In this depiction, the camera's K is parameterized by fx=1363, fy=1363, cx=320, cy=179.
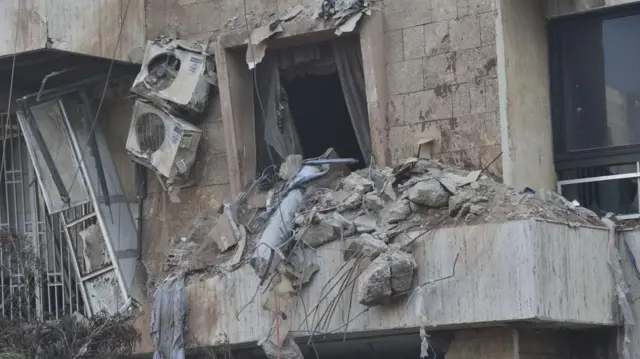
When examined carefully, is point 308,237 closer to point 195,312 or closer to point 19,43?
point 195,312

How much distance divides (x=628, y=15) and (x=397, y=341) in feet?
12.2

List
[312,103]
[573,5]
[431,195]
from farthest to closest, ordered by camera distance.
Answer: [312,103] < [573,5] < [431,195]

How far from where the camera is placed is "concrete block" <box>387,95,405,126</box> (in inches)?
498

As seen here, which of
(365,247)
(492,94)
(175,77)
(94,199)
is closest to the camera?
(365,247)

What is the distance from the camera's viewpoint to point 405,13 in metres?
12.7

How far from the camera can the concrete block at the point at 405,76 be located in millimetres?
12562

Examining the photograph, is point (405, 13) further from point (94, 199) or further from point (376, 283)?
point (94, 199)

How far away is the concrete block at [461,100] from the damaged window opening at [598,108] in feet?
3.69

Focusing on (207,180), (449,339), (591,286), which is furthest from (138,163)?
(591,286)

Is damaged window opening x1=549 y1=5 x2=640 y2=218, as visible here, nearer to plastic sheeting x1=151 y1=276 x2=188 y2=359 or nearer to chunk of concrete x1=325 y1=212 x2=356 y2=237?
chunk of concrete x1=325 y1=212 x2=356 y2=237

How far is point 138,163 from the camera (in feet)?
46.0

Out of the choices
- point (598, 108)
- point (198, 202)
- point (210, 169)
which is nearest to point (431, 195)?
point (598, 108)

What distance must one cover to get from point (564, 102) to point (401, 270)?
2.77 metres

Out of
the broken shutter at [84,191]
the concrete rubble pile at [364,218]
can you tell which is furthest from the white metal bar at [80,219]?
the concrete rubble pile at [364,218]
